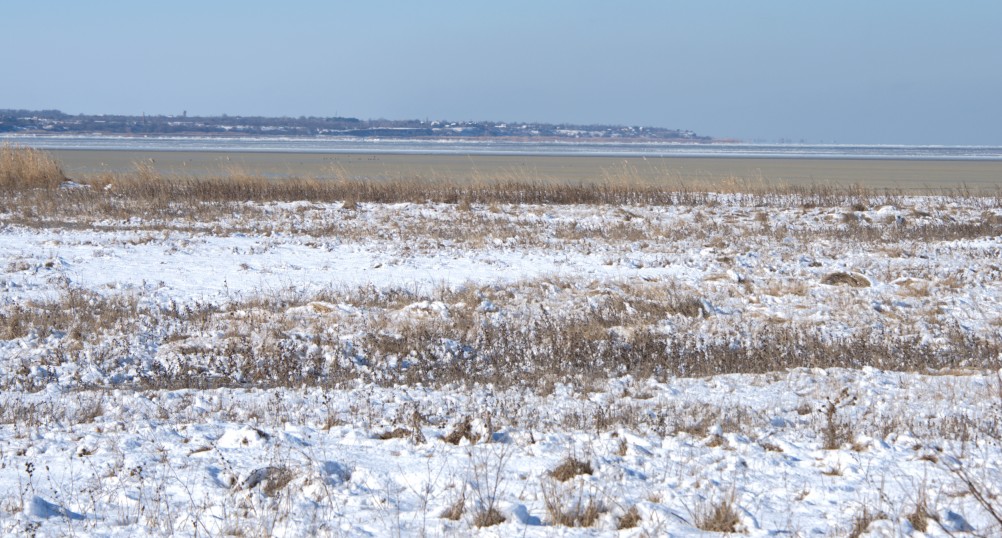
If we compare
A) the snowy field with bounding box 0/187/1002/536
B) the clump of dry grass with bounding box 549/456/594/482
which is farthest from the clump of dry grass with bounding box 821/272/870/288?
the clump of dry grass with bounding box 549/456/594/482

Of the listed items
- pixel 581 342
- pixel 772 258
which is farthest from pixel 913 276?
pixel 581 342

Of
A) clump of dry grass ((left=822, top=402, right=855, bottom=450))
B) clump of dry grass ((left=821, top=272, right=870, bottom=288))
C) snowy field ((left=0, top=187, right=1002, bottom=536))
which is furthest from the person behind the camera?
clump of dry grass ((left=821, top=272, right=870, bottom=288))

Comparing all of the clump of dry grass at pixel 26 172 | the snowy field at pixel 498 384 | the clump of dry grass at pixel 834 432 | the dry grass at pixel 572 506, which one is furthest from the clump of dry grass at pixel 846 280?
the clump of dry grass at pixel 26 172

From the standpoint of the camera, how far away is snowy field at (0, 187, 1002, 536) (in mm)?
4621

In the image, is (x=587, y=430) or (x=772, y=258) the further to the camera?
(x=772, y=258)

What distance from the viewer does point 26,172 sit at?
26.4m

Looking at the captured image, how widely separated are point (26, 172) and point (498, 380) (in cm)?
2356

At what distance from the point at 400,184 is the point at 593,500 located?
22289mm

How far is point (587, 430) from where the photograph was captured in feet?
20.0

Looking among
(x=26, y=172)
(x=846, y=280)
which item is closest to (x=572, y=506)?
(x=846, y=280)

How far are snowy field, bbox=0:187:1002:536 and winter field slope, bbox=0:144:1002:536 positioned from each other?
31 mm

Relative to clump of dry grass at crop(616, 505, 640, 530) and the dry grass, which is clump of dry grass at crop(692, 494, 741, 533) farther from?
the dry grass

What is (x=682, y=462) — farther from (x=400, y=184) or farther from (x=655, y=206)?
(x=400, y=184)

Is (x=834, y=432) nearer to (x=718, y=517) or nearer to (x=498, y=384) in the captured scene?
(x=718, y=517)
